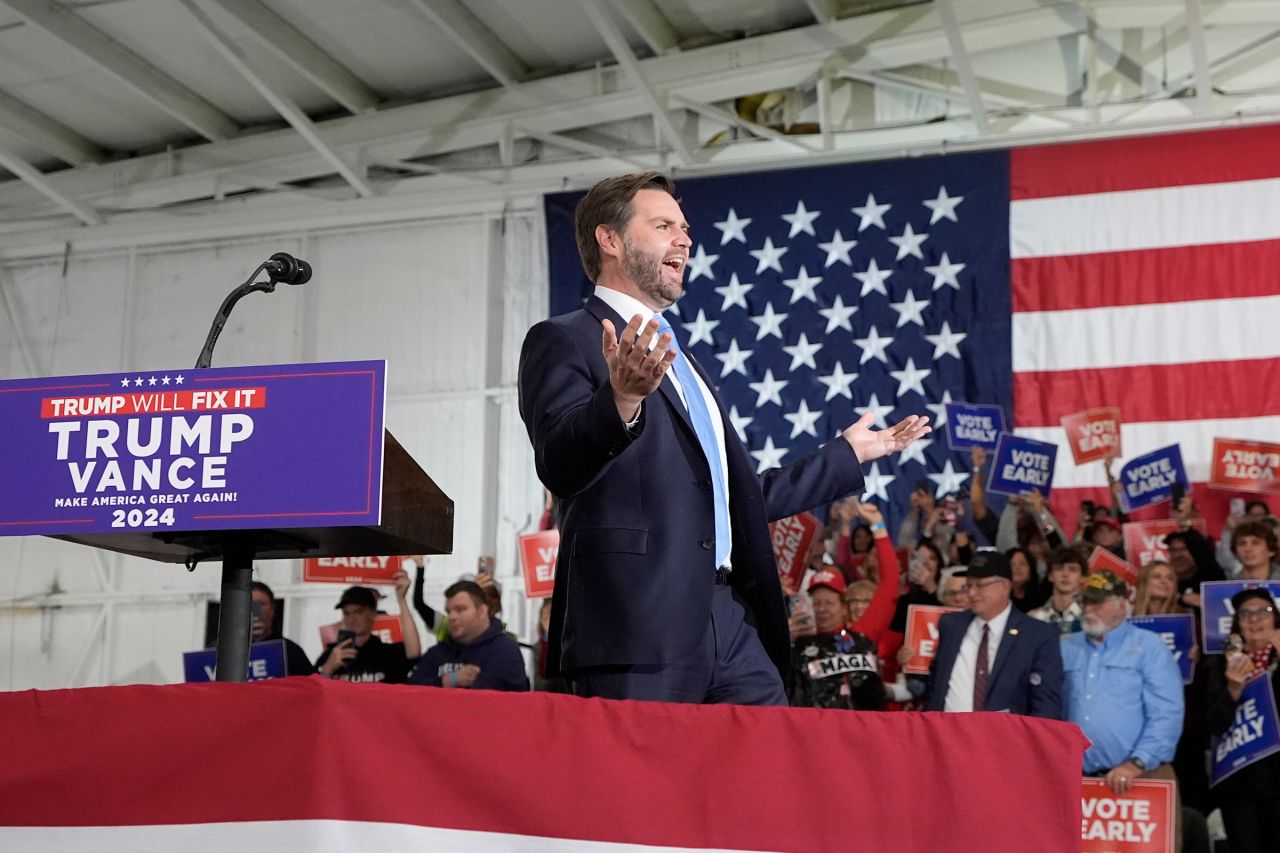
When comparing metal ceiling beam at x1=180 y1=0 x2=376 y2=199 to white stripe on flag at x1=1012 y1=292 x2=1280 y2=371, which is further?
metal ceiling beam at x1=180 y1=0 x2=376 y2=199

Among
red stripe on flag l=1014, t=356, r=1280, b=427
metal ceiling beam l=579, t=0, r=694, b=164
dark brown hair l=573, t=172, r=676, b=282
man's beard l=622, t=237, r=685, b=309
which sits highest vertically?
metal ceiling beam l=579, t=0, r=694, b=164

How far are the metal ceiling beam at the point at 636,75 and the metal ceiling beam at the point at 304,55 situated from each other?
83.5 inches

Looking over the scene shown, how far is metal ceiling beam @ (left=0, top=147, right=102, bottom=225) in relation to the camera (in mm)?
10680

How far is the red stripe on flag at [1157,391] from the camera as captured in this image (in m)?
8.70

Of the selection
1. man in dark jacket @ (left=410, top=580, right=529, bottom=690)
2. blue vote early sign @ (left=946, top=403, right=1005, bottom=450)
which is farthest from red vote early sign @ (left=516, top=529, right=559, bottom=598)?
blue vote early sign @ (left=946, top=403, right=1005, bottom=450)

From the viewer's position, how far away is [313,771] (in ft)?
5.08

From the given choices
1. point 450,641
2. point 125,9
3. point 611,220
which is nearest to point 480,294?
point 125,9

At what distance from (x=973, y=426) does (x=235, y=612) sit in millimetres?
6926

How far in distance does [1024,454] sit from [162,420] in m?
6.85

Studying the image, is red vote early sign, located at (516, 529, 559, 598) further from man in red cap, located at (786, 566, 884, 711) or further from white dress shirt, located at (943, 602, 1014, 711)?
white dress shirt, located at (943, 602, 1014, 711)

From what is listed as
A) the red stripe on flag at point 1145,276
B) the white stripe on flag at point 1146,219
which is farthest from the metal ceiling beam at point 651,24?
the red stripe on flag at point 1145,276

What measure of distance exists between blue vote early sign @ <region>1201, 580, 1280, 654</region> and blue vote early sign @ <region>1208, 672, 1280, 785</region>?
83 cm

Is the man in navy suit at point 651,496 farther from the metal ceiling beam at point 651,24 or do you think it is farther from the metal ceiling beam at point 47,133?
the metal ceiling beam at point 47,133

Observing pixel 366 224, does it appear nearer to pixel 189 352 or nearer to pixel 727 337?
pixel 189 352
